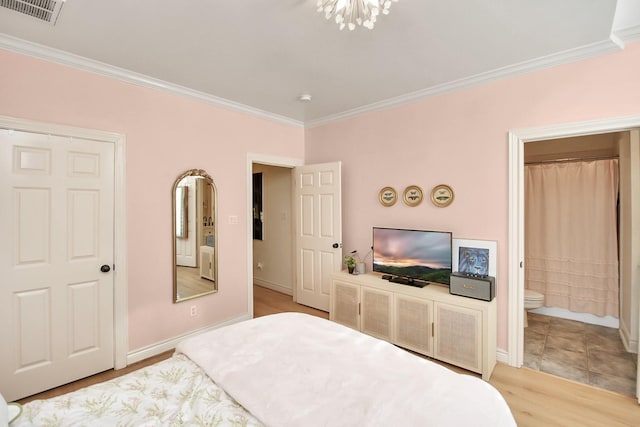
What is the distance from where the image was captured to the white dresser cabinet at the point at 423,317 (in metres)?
2.50

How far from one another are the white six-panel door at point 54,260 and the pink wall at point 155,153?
20cm

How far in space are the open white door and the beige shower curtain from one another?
255 cm

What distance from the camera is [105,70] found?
2.51 m

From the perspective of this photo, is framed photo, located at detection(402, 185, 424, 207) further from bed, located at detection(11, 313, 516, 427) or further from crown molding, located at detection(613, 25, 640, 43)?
bed, located at detection(11, 313, 516, 427)

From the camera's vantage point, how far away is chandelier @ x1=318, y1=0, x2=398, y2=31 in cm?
164

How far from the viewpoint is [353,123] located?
3.79 m

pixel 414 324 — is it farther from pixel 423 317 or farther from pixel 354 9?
pixel 354 9

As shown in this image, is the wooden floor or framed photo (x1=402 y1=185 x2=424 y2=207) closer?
the wooden floor

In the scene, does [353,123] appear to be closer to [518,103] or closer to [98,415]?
[518,103]

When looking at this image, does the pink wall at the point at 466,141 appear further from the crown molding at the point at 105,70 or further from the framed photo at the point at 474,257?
the crown molding at the point at 105,70

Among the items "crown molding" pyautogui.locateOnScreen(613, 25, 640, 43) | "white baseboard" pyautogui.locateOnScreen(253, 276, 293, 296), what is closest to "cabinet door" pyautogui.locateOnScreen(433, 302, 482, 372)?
"crown molding" pyautogui.locateOnScreen(613, 25, 640, 43)

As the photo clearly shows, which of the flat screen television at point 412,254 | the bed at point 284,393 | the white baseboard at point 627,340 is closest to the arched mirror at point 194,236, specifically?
the bed at point 284,393

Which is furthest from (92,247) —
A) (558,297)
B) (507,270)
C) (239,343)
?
(558,297)

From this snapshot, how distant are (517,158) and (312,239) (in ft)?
8.07
